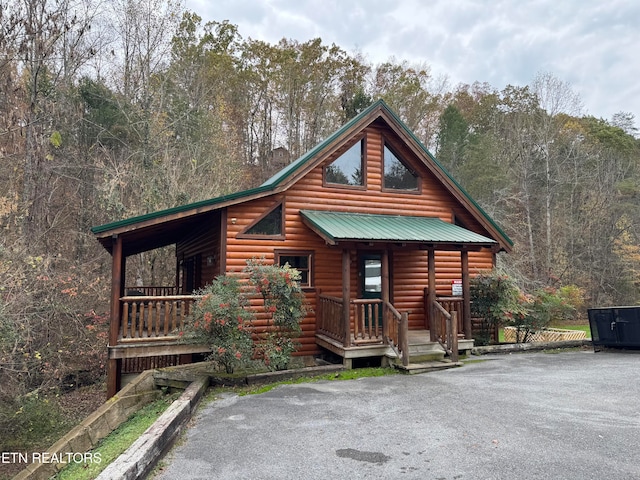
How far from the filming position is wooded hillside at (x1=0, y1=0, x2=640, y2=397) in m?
12.2

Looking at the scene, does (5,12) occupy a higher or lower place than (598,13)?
lower

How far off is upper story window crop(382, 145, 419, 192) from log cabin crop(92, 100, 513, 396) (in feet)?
0.10

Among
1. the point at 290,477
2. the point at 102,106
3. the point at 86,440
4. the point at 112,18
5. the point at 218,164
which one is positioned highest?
the point at 112,18

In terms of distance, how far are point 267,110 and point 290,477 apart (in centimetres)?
2832

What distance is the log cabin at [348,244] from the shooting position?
8773 millimetres

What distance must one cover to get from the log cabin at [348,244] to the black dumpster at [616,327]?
3.02m

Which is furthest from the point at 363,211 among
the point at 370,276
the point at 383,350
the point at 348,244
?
the point at 383,350

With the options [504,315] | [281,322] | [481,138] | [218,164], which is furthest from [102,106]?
[481,138]

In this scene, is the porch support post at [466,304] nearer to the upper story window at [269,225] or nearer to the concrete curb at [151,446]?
the upper story window at [269,225]

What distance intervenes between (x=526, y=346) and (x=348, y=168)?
702cm

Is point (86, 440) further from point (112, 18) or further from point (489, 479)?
point (112, 18)

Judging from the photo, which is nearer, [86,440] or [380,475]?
[380,475]

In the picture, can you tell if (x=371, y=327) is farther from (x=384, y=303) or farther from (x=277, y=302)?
(x=277, y=302)

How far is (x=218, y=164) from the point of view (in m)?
21.0
